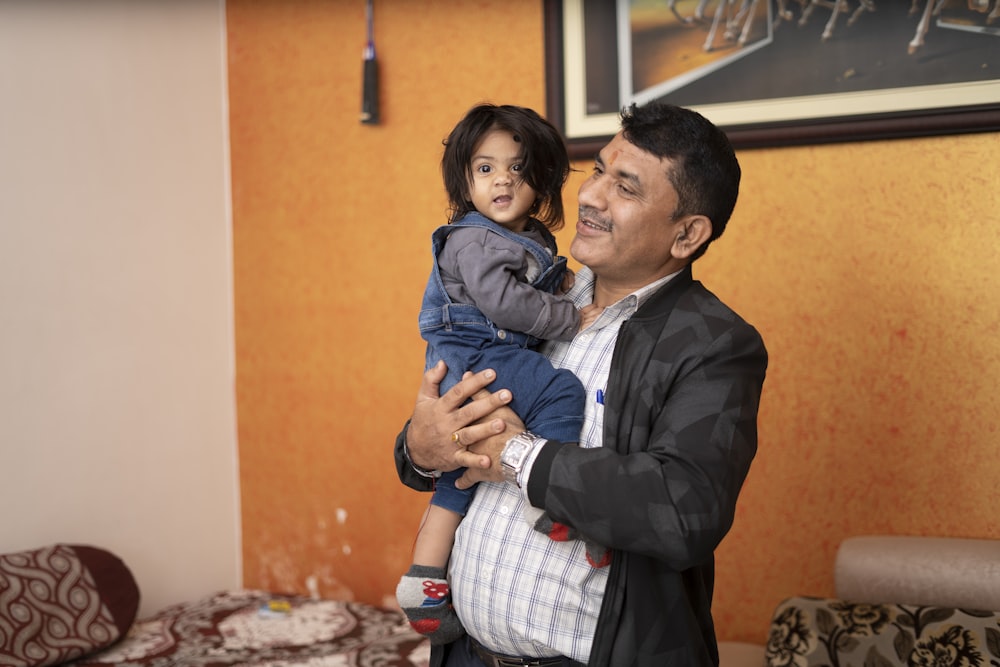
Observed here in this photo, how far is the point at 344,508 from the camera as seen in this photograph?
3.60 meters

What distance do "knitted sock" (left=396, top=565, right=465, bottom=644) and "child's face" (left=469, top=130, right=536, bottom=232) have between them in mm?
737

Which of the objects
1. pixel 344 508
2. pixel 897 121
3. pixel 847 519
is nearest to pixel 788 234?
pixel 897 121

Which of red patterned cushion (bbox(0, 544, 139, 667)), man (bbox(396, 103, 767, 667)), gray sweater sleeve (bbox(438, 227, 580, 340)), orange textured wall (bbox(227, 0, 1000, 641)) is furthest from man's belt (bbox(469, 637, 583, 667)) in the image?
red patterned cushion (bbox(0, 544, 139, 667))

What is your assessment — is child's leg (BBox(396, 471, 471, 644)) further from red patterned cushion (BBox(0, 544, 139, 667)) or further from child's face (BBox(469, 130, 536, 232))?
red patterned cushion (BBox(0, 544, 139, 667))

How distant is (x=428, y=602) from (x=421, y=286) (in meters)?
1.74

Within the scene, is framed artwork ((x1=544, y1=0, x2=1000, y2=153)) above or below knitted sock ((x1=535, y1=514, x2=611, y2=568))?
above

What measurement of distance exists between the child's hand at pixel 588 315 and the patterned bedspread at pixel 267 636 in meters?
1.47

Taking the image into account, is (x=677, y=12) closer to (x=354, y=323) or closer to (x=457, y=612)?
(x=354, y=323)

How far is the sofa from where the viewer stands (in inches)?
88.5

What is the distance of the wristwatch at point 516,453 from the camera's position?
1581 mm

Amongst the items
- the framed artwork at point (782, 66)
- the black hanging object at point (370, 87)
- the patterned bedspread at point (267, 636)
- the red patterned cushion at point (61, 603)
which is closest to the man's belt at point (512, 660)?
the patterned bedspread at point (267, 636)

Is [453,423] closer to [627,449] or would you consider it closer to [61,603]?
[627,449]

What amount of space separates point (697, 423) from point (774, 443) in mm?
1421

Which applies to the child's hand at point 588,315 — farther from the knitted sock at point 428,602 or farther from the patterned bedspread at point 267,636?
the patterned bedspread at point 267,636
